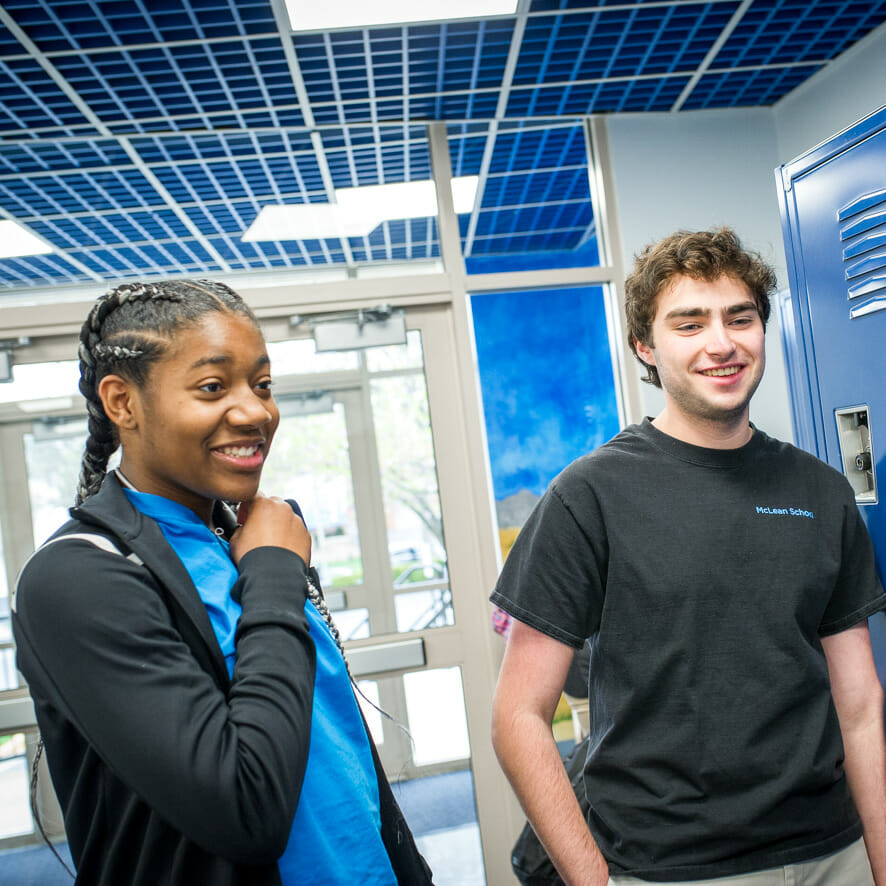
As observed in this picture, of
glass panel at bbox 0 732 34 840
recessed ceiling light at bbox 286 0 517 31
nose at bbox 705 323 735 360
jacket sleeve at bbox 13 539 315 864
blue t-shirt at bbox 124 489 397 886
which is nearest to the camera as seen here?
jacket sleeve at bbox 13 539 315 864

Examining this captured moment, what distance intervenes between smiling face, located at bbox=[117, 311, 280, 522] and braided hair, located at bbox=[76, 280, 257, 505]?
1 centimetres

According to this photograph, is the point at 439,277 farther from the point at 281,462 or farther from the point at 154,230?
the point at 154,230

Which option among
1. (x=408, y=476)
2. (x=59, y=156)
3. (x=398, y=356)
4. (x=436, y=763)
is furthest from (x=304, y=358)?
(x=436, y=763)

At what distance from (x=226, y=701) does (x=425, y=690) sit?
2.25 m

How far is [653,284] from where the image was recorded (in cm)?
137

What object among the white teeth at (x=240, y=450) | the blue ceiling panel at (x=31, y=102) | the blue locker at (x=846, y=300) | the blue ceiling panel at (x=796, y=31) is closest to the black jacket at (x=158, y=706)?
the white teeth at (x=240, y=450)

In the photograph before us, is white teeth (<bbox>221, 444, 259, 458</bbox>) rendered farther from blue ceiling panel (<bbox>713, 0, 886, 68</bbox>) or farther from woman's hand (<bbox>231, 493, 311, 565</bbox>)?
blue ceiling panel (<bbox>713, 0, 886, 68</bbox>)

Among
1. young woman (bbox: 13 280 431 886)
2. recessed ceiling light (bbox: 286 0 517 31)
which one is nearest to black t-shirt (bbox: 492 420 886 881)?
young woman (bbox: 13 280 431 886)

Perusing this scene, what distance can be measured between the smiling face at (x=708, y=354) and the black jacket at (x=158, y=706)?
0.78 m

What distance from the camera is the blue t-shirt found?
0.82 metres

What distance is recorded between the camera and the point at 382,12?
7.04 feet

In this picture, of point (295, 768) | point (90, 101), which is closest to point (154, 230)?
point (90, 101)

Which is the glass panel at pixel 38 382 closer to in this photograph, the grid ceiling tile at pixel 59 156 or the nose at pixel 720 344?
the grid ceiling tile at pixel 59 156

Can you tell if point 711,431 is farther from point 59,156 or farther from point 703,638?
point 59,156
